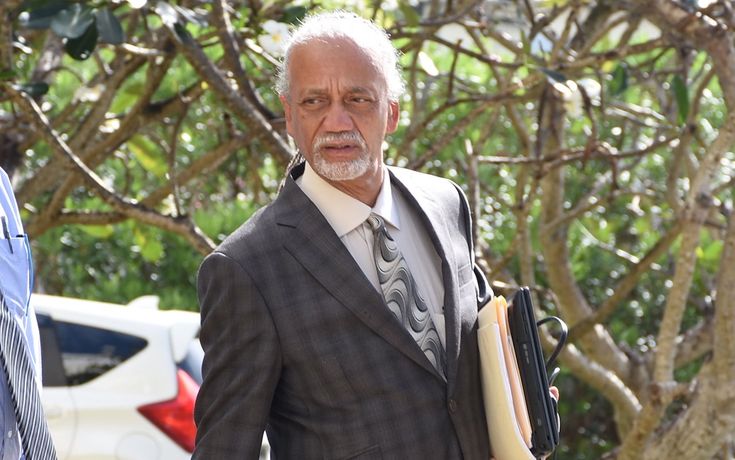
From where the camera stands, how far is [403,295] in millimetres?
2604

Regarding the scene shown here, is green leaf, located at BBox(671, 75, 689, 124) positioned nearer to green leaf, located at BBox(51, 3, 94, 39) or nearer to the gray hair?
green leaf, located at BBox(51, 3, 94, 39)

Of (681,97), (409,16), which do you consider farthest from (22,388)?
(681,97)

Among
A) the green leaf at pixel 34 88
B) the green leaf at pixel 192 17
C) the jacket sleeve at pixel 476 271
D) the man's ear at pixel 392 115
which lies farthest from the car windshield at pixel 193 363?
the man's ear at pixel 392 115

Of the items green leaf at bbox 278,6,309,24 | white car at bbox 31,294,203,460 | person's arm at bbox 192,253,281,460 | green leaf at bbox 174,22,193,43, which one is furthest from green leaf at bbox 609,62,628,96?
person's arm at bbox 192,253,281,460

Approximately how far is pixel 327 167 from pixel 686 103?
8.26 feet

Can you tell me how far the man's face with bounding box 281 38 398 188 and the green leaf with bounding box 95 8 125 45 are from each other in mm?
1560

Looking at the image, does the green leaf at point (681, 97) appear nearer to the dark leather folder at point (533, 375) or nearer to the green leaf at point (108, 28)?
the green leaf at point (108, 28)

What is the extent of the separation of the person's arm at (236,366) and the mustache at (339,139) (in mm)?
293

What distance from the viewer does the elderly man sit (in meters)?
2.48

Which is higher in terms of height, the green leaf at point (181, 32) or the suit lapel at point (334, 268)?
the green leaf at point (181, 32)

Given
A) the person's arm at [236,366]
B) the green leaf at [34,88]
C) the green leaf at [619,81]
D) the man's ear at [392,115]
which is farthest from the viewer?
the green leaf at [619,81]

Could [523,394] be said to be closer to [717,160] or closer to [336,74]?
[336,74]

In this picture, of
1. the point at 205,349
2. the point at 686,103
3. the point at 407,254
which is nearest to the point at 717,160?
the point at 686,103

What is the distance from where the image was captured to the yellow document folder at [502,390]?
257 cm
